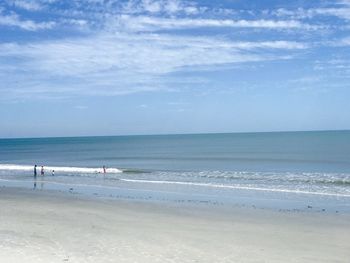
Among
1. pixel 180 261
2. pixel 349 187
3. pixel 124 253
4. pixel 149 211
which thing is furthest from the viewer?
pixel 349 187

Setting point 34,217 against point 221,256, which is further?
point 34,217

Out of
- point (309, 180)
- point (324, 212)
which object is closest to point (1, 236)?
point (324, 212)

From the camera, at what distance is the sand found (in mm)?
12430

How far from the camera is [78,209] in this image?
854 inches

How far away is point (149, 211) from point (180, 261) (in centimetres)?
938

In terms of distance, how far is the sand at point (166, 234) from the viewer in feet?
40.8

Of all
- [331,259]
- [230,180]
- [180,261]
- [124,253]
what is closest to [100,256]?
[124,253]

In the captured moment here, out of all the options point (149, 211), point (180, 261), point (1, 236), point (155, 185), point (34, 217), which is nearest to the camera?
point (180, 261)

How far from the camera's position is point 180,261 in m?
11.8

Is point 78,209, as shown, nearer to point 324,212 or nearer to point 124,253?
point 124,253

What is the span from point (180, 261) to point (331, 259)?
4.27 meters

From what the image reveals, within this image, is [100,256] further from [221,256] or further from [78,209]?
[78,209]

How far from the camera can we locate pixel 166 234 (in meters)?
15.6

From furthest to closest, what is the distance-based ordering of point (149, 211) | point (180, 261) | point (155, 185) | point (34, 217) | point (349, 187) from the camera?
point (155, 185)
point (349, 187)
point (149, 211)
point (34, 217)
point (180, 261)
